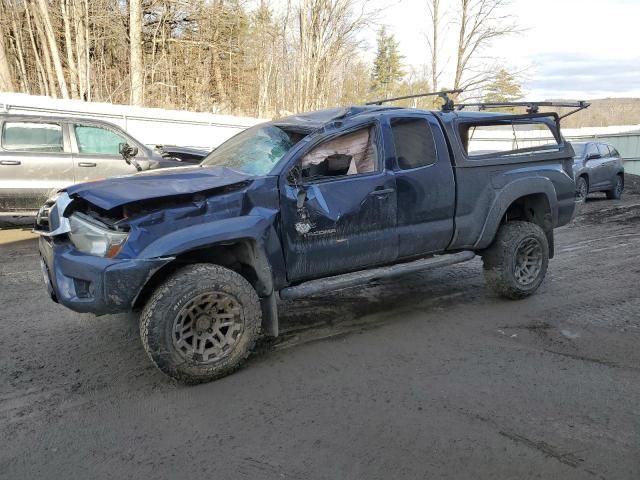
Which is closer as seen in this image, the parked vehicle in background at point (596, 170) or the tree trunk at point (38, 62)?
the parked vehicle in background at point (596, 170)

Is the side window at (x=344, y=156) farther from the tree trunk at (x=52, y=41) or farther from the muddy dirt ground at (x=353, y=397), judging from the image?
the tree trunk at (x=52, y=41)

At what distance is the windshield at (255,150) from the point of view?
4.08m

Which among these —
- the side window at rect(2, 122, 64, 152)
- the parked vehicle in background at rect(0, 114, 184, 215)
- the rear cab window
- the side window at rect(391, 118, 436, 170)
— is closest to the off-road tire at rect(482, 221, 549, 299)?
the rear cab window

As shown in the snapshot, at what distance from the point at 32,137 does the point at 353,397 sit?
7481mm

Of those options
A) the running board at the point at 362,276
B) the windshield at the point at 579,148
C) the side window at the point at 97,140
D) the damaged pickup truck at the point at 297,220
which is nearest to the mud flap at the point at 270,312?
the damaged pickup truck at the point at 297,220

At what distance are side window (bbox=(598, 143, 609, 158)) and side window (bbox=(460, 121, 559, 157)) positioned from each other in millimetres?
9413

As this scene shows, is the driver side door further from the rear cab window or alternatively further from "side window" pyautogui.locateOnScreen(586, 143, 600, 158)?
"side window" pyautogui.locateOnScreen(586, 143, 600, 158)

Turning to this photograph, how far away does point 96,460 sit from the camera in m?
2.71

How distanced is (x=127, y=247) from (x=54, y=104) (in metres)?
10.5

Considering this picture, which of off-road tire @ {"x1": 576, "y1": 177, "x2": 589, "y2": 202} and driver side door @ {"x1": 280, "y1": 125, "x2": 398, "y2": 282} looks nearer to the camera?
driver side door @ {"x1": 280, "y1": 125, "x2": 398, "y2": 282}

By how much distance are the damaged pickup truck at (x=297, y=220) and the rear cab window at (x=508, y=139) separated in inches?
0.8

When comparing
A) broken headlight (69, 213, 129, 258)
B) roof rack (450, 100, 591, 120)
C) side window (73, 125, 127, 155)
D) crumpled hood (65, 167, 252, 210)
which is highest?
roof rack (450, 100, 591, 120)

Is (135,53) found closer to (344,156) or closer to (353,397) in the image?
(344,156)

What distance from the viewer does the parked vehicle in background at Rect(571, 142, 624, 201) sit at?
41.5ft
